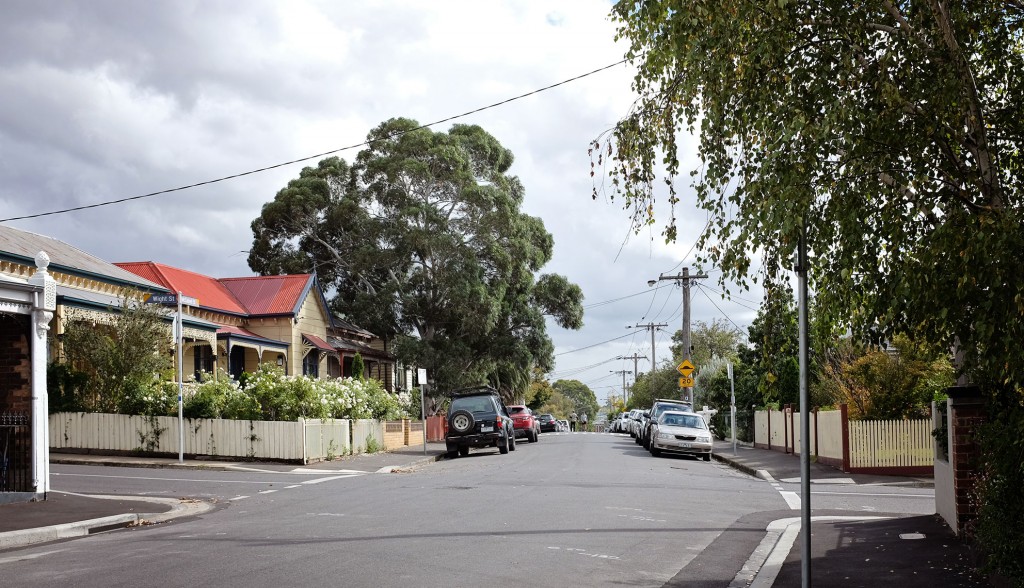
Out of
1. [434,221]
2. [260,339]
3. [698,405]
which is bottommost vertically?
[698,405]

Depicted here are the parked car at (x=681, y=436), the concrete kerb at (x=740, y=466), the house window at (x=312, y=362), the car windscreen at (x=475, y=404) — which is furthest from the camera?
the house window at (x=312, y=362)

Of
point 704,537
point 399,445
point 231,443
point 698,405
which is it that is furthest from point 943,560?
point 698,405

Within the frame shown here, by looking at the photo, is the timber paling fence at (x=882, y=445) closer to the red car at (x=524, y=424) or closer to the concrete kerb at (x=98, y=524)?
the concrete kerb at (x=98, y=524)

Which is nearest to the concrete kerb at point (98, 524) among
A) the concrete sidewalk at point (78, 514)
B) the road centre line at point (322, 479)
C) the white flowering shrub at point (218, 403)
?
the concrete sidewalk at point (78, 514)

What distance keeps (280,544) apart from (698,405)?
56.2m

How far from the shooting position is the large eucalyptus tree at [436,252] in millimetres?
49656

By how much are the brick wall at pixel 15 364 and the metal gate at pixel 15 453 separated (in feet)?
1.21

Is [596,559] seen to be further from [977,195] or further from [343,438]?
[343,438]

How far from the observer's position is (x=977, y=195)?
7664 millimetres

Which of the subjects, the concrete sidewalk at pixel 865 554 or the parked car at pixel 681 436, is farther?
the parked car at pixel 681 436

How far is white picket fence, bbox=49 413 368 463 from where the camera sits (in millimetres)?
26484

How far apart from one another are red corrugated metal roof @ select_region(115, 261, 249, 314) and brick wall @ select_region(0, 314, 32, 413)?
2114cm

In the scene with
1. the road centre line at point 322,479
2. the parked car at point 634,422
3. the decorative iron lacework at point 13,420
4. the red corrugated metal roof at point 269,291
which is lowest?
the parked car at point 634,422

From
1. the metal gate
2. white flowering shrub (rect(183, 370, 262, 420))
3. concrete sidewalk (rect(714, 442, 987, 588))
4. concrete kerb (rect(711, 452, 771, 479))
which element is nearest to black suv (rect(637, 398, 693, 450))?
concrete kerb (rect(711, 452, 771, 479))
